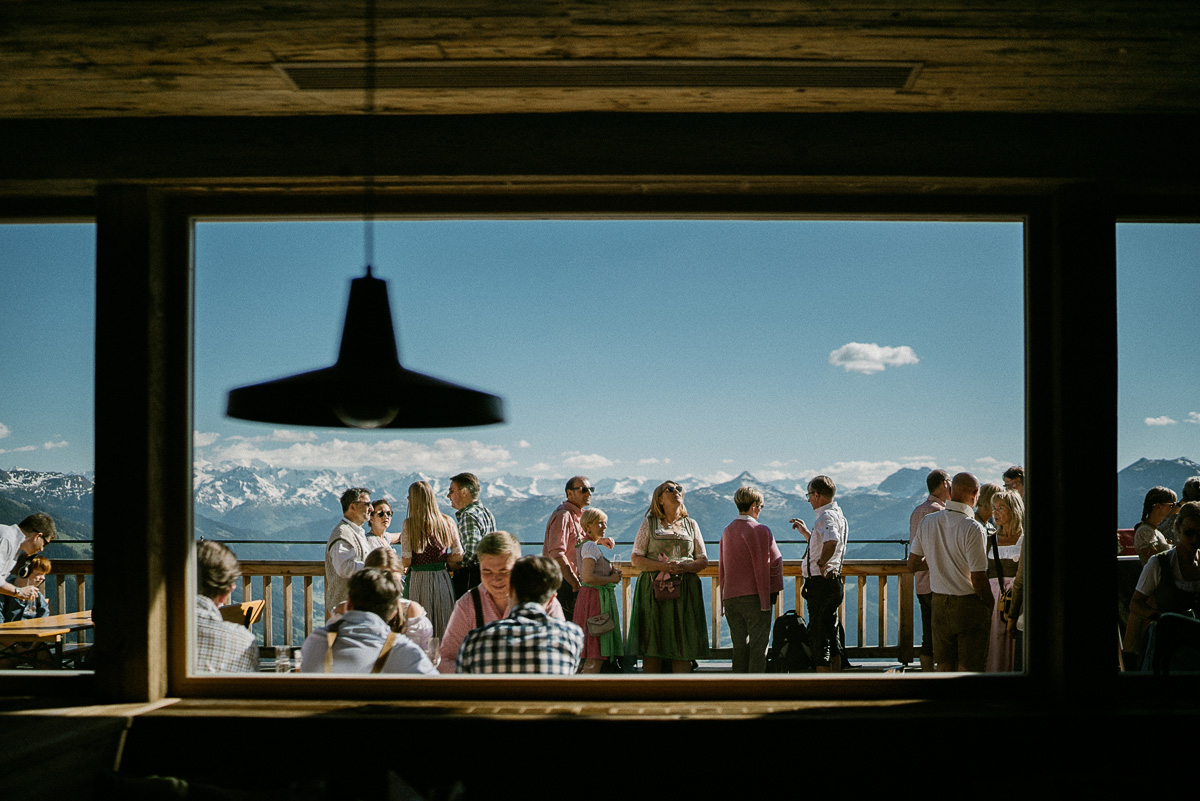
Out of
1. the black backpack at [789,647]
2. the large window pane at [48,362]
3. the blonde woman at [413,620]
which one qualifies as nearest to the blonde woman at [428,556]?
the blonde woman at [413,620]

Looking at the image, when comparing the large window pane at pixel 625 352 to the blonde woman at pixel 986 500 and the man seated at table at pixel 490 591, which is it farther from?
the man seated at table at pixel 490 591

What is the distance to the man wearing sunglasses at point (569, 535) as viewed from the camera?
4629 millimetres

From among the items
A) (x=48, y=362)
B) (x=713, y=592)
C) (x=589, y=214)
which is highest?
(x=589, y=214)

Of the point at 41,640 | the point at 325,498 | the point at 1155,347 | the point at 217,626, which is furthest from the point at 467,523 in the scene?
the point at 325,498

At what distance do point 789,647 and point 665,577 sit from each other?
2.81 ft

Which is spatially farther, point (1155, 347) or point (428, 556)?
point (428, 556)

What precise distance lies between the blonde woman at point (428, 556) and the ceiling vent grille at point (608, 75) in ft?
9.16

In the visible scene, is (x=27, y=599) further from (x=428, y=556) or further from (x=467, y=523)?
(x=467, y=523)

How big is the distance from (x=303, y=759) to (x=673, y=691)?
105 cm

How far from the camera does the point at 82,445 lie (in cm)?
246

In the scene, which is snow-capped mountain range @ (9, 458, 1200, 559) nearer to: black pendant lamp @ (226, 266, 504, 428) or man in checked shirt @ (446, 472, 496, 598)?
man in checked shirt @ (446, 472, 496, 598)

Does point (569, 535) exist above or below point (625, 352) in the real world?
below

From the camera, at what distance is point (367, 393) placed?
1.23 meters

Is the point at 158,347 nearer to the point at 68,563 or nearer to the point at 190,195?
the point at 190,195
